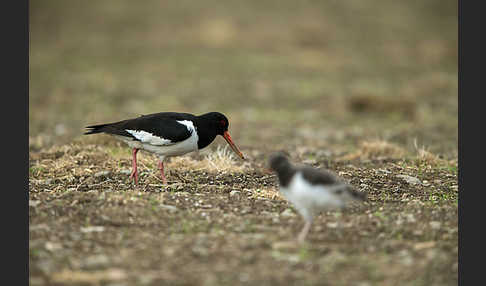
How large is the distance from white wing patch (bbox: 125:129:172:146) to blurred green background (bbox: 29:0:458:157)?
4.28 meters

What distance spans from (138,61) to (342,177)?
45.5 feet

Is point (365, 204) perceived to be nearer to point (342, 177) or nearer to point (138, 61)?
point (342, 177)

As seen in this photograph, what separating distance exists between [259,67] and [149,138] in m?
13.2

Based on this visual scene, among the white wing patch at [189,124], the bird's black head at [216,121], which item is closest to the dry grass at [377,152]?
the bird's black head at [216,121]

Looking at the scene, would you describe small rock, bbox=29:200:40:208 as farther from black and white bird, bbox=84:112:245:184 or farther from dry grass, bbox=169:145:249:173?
dry grass, bbox=169:145:249:173

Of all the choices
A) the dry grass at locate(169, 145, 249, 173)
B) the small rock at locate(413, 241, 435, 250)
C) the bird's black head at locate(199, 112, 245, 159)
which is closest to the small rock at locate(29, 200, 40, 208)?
the bird's black head at locate(199, 112, 245, 159)

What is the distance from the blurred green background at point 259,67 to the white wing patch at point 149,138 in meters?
4.28

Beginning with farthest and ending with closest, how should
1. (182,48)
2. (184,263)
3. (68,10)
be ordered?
(68,10), (182,48), (184,263)

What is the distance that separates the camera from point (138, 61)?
20969 millimetres

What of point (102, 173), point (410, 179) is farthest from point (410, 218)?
point (102, 173)

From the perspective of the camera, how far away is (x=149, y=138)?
768 centimetres

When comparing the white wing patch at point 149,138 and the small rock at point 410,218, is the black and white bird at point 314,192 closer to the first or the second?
the small rock at point 410,218

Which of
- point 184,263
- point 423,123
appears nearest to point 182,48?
point 423,123

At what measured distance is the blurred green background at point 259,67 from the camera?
1427cm
